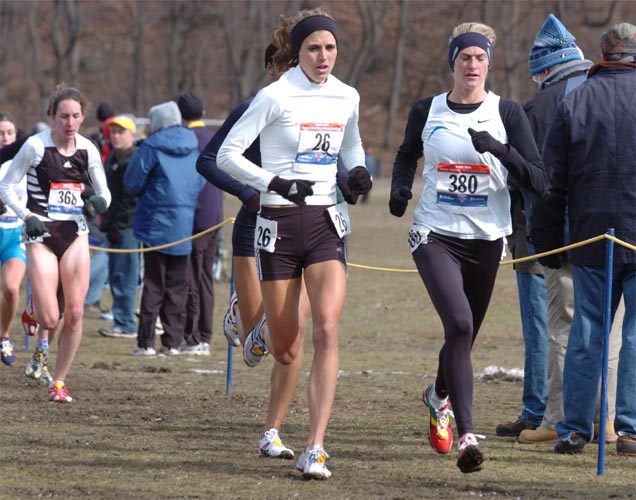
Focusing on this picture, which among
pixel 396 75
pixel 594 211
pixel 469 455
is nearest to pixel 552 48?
pixel 594 211

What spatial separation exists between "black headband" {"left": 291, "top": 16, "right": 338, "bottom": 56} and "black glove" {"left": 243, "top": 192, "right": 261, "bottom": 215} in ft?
2.58

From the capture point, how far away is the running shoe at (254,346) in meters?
7.93

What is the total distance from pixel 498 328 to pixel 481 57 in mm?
8832

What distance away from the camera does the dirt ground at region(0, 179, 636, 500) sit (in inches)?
267

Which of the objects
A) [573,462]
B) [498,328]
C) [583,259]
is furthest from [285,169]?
[498,328]

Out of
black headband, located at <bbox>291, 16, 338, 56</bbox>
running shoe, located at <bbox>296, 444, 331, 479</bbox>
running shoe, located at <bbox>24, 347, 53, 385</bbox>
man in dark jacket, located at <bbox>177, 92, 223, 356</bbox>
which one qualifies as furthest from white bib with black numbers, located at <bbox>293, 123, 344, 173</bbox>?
man in dark jacket, located at <bbox>177, 92, 223, 356</bbox>

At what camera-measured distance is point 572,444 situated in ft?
25.2

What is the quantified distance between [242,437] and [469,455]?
6.73 ft

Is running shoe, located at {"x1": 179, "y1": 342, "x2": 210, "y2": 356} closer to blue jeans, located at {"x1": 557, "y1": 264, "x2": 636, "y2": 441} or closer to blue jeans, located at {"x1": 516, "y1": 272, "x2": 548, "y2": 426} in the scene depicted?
blue jeans, located at {"x1": 516, "y1": 272, "x2": 548, "y2": 426}

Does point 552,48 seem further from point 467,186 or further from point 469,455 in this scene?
point 469,455

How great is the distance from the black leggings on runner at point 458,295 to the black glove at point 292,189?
2.48ft

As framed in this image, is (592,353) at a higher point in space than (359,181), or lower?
lower

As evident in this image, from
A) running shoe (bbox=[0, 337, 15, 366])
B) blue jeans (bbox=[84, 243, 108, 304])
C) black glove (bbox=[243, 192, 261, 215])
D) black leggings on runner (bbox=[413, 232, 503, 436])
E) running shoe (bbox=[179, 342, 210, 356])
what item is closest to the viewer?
black leggings on runner (bbox=[413, 232, 503, 436])

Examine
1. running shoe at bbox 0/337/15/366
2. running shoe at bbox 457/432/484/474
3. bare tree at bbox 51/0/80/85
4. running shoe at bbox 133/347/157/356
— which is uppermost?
bare tree at bbox 51/0/80/85
